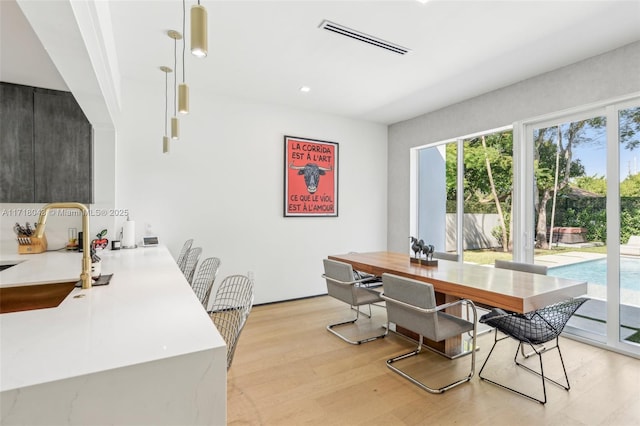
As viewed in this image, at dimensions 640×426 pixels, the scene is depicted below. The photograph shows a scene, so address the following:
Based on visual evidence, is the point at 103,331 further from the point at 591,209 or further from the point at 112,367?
the point at 591,209

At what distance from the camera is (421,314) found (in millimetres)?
2361

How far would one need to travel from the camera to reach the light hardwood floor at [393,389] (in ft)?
6.74

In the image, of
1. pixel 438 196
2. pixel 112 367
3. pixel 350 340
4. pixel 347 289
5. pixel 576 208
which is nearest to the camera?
pixel 112 367

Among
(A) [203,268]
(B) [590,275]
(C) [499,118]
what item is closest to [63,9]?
(A) [203,268]

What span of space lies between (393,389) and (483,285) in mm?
1018

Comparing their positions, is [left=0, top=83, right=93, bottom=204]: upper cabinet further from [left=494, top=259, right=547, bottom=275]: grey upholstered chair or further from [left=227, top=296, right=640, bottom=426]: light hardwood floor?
[left=494, top=259, right=547, bottom=275]: grey upholstered chair

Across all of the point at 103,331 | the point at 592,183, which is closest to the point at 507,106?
the point at 592,183

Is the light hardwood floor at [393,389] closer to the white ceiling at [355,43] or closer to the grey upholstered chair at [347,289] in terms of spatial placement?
the grey upholstered chair at [347,289]

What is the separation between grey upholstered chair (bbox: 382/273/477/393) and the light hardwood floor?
10 centimetres

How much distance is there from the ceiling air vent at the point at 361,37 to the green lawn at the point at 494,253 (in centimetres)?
272

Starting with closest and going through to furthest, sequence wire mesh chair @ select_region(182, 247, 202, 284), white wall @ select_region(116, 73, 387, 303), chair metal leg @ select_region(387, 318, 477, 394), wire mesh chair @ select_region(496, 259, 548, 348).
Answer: chair metal leg @ select_region(387, 318, 477, 394) < wire mesh chair @ select_region(496, 259, 548, 348) < wire mesh chair @ select_region(182, 247, 202, 284) < white wall @ select_region(116, 73, 387, 303)

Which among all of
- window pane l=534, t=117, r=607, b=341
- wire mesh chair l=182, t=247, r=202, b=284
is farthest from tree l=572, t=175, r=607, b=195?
wire mesh chair l=182, t=247, r=202, b=284

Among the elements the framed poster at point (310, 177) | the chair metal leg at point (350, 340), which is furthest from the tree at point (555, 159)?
the framed poster at point (310, 177)

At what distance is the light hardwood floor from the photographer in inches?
80.9
